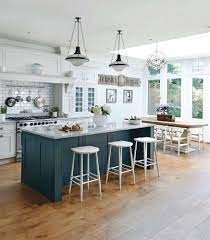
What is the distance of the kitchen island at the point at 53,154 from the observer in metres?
3.47

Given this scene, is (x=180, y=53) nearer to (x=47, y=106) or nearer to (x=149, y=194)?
A: (x=47, y=106)

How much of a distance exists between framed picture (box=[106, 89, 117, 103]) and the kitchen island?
11.3ft

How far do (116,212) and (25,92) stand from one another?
13.9 feet

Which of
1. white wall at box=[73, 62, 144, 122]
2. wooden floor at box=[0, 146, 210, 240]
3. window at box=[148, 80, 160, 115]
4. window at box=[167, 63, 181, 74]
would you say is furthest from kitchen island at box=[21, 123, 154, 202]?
window at box=[148, 80, 160, 115]

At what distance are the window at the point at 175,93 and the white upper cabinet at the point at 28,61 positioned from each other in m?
4.36

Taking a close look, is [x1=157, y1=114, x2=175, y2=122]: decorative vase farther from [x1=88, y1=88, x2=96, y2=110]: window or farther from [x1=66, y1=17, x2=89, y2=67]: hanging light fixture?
[x1=66, y1=17, x2=89, y2=67]: hanging light fixture

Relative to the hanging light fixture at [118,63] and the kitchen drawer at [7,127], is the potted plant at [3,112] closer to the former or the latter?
the kitchen drawer at [7,127]

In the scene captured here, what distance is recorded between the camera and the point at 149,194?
12.3 ft

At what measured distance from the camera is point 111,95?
8273 mm

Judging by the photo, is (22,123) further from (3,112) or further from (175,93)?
(175,93)

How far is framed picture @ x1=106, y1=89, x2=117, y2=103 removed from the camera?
8164 millimetres

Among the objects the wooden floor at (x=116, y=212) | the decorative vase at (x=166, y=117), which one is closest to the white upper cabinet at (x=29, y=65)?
the wooden floor at (x=116, y=212)

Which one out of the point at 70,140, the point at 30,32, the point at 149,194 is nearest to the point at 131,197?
the point at 149,194

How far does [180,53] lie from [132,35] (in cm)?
305
